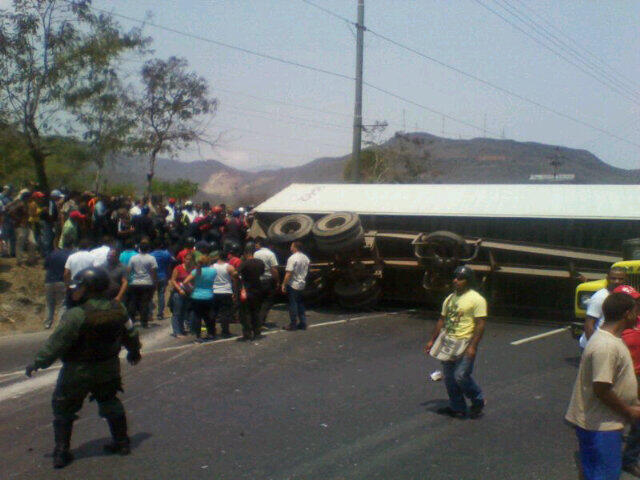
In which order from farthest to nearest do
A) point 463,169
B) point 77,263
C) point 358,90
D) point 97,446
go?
point 463,169 < point 358,90 < point 77,263 < point 97,446

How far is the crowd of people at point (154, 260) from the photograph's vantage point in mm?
13164

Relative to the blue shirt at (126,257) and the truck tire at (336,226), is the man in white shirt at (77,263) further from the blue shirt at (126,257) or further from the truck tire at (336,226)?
the truck tire at (336,226)

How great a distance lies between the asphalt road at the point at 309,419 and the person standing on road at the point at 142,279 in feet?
5.09

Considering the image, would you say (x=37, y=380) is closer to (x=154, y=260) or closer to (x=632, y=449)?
(x=154, y=260)

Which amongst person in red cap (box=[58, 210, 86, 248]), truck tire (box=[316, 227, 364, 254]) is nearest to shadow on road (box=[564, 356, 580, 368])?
truck tire (box=[316, 227, 364, 254])

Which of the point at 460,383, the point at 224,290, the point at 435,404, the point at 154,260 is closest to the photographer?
the point at 460,383

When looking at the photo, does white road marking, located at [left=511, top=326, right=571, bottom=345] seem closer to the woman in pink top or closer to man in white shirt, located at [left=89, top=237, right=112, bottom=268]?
the woman in pink top

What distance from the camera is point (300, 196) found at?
19359 mm

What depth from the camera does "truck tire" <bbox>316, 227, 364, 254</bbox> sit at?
1605 centimetres

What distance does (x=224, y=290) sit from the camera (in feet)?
43.4

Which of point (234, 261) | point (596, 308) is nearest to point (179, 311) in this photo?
point (234, 261)

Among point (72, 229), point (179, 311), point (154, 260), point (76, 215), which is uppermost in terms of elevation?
point (76, 215)

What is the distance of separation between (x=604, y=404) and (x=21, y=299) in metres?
13.6

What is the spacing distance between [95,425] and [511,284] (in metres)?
10.7
